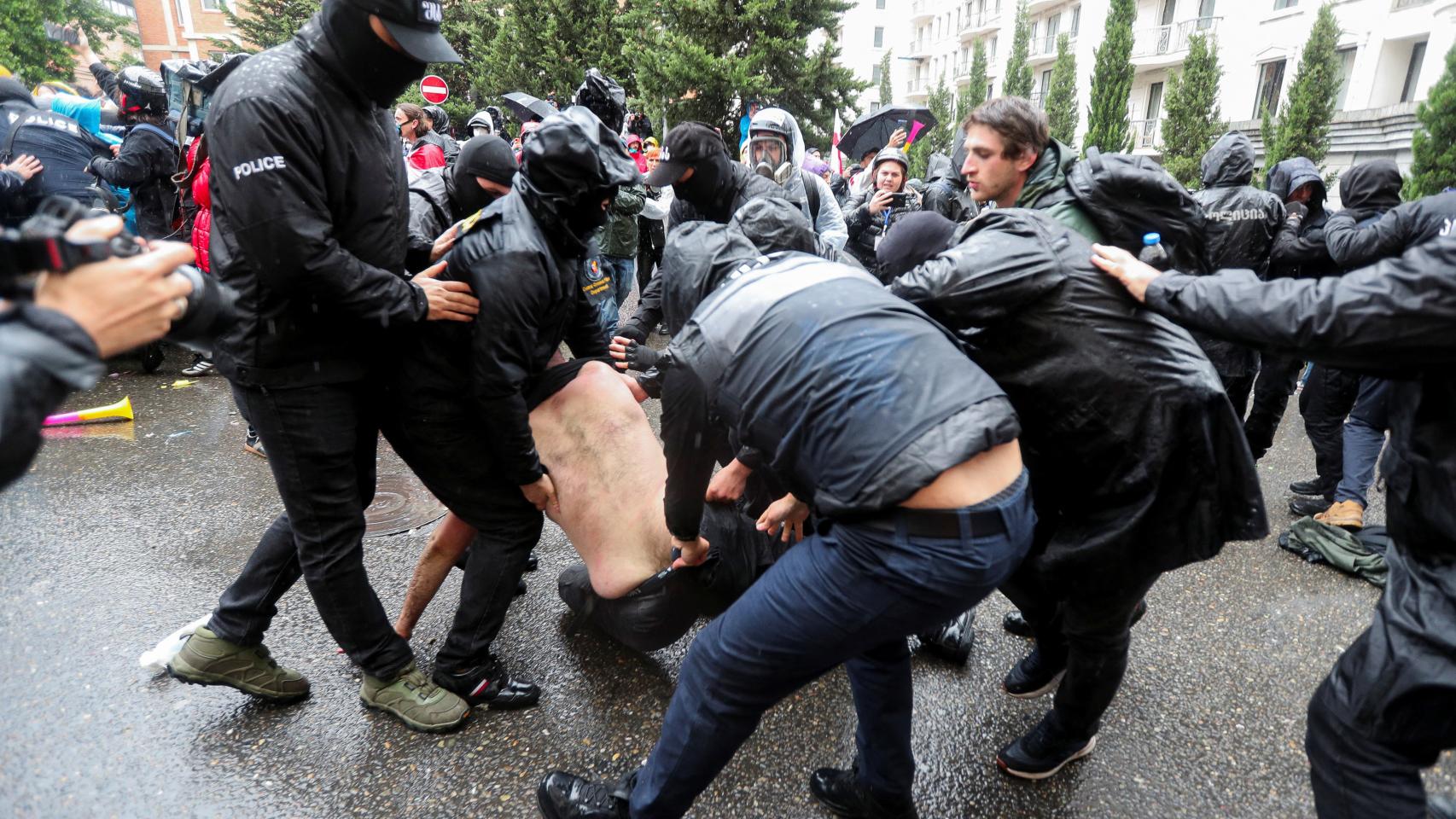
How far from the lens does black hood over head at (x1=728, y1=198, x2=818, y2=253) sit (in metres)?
2.20

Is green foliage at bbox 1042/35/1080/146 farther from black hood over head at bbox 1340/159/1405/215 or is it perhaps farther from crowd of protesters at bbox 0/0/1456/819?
crowd of protesters at bbox 0/0/1456/819

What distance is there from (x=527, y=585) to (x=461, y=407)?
1.23m

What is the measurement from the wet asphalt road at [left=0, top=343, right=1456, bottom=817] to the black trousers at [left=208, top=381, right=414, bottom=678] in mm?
302

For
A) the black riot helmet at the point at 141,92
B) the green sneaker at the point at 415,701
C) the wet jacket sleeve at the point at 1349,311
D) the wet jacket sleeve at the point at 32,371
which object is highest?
the black riot helmet at the point at 141,92

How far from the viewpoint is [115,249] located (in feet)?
3.91

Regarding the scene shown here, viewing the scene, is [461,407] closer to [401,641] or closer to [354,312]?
[354,312]

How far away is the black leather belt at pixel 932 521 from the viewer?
60.0 inches

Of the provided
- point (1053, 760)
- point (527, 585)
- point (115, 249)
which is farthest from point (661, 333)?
point (115, 249)

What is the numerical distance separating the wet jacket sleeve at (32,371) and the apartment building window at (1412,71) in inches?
1013

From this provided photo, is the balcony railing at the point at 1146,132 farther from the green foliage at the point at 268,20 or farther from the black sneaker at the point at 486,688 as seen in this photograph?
the black sneaker at the point at 486,688

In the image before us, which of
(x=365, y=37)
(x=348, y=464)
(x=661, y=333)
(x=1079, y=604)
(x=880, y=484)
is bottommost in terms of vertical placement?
(x=661, y=333)

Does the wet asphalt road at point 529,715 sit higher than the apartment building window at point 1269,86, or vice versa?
the apartment building window at point 1269,86

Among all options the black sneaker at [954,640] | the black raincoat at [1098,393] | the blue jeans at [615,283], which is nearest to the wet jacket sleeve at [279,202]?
the black raincoat at [1098,393]

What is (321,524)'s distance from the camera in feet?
7.50
